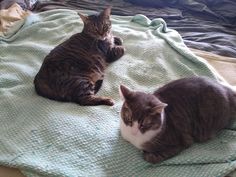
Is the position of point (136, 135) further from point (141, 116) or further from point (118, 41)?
point (118, 41)

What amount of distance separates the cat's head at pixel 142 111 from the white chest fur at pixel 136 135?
0.01 meters

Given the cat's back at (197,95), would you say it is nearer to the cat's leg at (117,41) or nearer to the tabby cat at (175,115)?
the tabby cat at (175,115)

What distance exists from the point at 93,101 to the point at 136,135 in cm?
32

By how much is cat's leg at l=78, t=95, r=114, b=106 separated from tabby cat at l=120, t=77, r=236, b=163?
0.71 ft

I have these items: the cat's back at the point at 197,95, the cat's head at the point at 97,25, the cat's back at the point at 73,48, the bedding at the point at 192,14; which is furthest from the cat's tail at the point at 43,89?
the bedding at the point at 192,14

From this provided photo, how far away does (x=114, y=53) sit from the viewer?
1.59m

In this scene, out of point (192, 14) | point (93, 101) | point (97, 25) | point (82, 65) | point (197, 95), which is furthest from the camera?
point (192, 14)

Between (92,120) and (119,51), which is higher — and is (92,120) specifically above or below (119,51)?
below

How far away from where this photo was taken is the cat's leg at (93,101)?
51.6 inches

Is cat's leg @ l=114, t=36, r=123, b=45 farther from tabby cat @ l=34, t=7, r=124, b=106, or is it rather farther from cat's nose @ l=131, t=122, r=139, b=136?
cat's nose @ l=131, t=122, r=139, b=136

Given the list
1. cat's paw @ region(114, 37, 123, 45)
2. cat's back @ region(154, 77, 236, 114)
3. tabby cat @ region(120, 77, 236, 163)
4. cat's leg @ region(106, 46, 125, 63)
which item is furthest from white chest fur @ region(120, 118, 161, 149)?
cat's paw @ region(114, 37, 123, 45)

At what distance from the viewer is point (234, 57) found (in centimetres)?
160

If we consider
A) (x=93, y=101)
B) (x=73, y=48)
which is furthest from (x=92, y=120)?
(x=73, y=48)

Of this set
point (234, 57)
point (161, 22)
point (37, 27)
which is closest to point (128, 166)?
Answer: point (234, 57)
